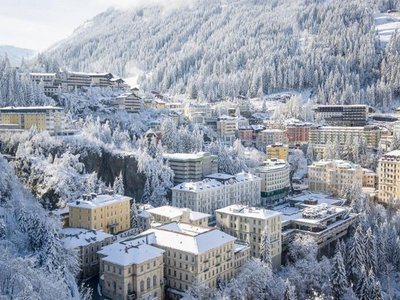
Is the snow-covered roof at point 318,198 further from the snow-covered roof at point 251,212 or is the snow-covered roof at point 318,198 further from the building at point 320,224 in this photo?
the snow-covered roof at point 251,212

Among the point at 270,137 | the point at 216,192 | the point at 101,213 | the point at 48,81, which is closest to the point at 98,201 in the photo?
the point at 101,213

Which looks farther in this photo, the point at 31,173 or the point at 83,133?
the point at 83,133

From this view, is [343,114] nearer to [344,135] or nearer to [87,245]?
[344,135]

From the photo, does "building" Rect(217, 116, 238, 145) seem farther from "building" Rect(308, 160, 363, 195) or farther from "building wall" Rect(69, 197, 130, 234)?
"building wall" Rect(69, 197, 130, 234)

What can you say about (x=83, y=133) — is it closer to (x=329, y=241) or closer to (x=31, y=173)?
(x=31, y=173)

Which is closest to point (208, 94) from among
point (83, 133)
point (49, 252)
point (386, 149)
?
point (386, 149)
